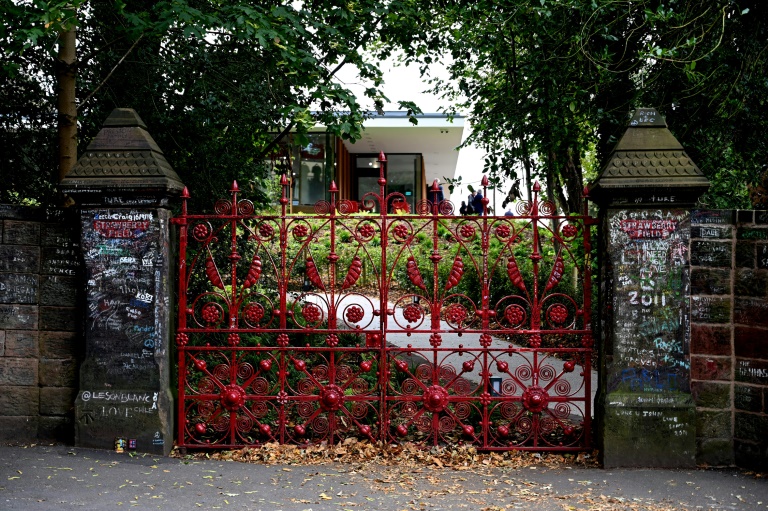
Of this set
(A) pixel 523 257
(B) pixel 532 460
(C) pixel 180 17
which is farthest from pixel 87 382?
(A) pixel 523 257

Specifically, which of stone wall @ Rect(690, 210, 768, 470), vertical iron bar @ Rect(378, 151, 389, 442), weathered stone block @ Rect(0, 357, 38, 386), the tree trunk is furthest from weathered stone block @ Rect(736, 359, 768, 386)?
the tree trunk

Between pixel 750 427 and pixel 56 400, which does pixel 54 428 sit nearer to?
pixel 56 400

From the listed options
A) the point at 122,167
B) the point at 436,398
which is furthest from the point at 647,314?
the point at 122,167

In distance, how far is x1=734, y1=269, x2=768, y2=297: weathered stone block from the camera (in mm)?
5629

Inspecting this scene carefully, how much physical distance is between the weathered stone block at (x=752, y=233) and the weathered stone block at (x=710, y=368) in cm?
99

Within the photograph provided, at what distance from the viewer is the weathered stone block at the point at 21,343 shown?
235 inches

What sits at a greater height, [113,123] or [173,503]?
[113,123]

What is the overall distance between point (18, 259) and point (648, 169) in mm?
5263

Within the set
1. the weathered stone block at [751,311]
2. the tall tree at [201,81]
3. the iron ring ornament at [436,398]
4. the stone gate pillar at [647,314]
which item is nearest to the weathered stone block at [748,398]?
the stone gate pillar at [647,314]

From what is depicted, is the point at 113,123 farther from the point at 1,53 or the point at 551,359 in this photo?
the point at 551,359

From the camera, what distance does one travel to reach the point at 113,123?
19.8 ft

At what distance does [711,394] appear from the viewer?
5.75 metres

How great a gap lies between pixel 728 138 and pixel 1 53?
847cm

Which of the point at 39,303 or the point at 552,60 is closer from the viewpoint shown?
the point at 39,303
